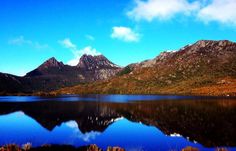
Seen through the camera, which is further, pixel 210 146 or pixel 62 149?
pixel 210 146

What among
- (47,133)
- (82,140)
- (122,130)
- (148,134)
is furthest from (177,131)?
(47,133)

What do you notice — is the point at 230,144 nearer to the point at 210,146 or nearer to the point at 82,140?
the point at 210,146

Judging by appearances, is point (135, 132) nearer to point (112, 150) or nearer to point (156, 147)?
point (156, 147)

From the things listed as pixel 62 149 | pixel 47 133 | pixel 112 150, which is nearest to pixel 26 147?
pixel 62 149

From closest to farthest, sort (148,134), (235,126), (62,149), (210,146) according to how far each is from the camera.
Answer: (62,149)
(210,146)
(148,134)
(235,126)

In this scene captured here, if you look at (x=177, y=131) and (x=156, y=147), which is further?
(x=177, y=131)

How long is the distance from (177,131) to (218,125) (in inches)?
478

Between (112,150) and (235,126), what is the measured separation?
124 ft

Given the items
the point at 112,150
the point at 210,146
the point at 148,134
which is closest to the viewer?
the point at 112,150

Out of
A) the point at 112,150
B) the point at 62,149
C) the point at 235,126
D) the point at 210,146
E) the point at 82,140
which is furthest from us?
the point at 235,126

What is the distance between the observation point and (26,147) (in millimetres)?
33156

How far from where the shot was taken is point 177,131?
5725 cm

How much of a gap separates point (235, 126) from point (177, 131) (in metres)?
13.4

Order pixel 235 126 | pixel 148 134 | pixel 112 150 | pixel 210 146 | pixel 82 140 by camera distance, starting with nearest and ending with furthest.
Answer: pixel 112 150, pixel 210 146, pixel 82 140, pixel 148 134, pixel 235 126
